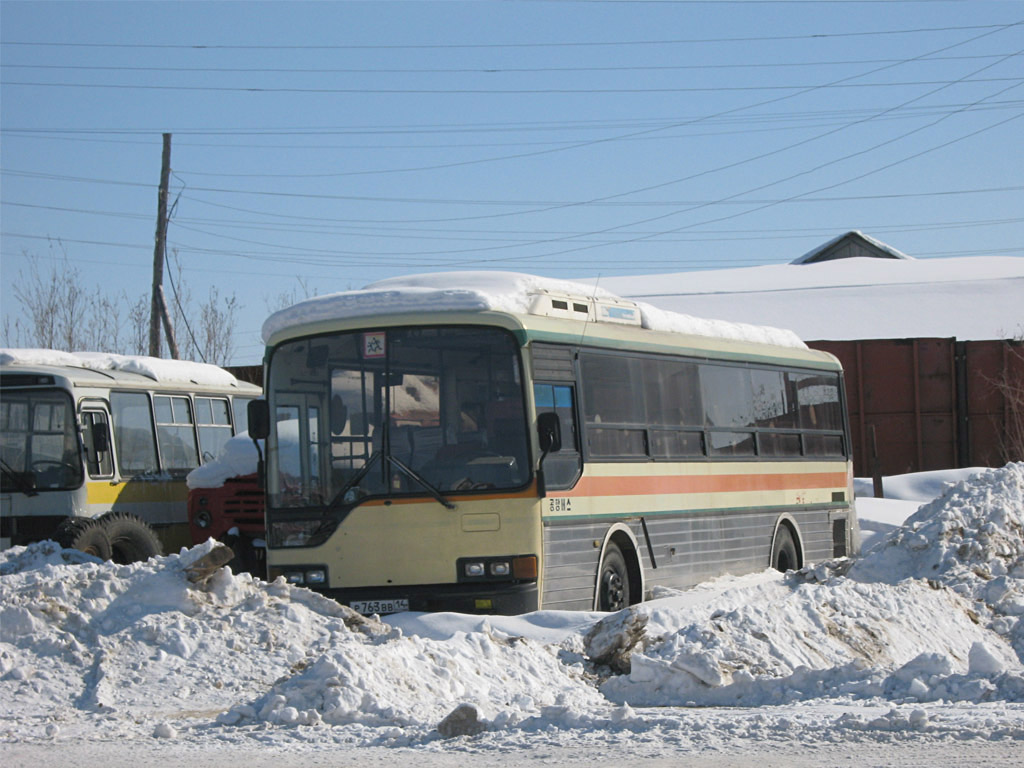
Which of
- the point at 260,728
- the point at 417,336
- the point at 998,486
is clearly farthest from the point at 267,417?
the point at 998,486

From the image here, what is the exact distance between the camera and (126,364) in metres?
17.0

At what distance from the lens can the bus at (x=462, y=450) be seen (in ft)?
35.8

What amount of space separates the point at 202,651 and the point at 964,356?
20121 mm

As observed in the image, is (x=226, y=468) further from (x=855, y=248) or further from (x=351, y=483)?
(x=855, y=248)

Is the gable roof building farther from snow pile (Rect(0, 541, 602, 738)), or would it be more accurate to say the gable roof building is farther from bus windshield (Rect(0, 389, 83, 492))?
snow pile (Rect(0, 541, 602, 738))

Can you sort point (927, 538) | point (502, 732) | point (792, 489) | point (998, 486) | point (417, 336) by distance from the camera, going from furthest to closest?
point (792, 489)
point (998, 486)
point (927, 538)
point (417, 336)
point (502, 732)

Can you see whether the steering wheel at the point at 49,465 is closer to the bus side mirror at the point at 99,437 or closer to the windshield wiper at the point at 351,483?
the bus side mirror at the point at 99,437

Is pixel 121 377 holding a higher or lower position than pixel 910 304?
lower

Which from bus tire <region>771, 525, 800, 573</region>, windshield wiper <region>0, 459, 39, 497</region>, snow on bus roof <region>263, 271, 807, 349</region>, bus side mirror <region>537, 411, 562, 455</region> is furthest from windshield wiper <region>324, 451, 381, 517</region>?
bus tire <region>771, 525, 800, 573</region>

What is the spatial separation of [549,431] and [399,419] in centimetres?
127

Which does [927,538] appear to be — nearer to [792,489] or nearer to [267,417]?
[792,489]

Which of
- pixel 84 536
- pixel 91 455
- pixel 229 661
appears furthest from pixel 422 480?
pixel 91 455

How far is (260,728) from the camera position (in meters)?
7.64

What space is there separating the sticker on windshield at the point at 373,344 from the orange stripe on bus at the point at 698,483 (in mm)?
1926
